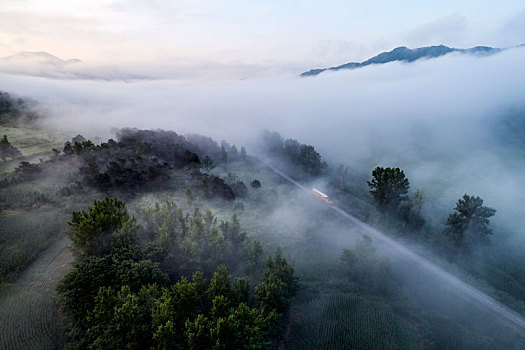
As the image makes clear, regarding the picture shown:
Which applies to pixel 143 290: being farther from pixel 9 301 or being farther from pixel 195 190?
pixel 195 190

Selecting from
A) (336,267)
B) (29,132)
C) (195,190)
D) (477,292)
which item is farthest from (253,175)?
(29,132)

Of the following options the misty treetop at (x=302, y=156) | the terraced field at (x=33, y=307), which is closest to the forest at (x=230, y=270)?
the terraced field at (x=33, y=307)

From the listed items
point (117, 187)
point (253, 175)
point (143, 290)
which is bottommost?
point (253, 175)

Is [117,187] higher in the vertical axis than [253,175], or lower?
higher

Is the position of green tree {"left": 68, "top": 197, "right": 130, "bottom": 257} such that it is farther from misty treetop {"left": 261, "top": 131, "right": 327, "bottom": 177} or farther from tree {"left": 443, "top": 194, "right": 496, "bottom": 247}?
misty treetop {"left": 261, "top": 131, "right": 327, "bottom": 177}

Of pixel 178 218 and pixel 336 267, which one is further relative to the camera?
pixel 178 218

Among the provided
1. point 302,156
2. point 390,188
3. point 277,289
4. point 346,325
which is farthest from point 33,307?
point 302,156

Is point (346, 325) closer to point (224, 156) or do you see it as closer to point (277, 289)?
point (277, 289)

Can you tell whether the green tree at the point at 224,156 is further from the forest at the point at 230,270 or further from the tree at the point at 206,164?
the forest at the point at 230,270
